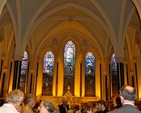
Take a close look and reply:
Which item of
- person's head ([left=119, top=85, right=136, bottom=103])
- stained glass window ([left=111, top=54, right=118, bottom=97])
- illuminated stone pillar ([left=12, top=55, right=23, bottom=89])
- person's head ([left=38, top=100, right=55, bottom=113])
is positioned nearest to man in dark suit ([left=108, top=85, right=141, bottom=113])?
person's head ([left=119, top=85, right=136, bottom=103])

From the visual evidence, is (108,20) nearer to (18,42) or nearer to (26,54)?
(18,42)

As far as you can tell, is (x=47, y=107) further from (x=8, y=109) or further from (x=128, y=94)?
(x=128, y=94)

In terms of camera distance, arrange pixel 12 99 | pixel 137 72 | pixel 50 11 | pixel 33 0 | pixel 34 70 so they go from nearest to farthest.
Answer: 1. pixel 12 99
2. pixel 33 0
3. pixel 50 11
4. pixel 137 72
5. pixel 34 70

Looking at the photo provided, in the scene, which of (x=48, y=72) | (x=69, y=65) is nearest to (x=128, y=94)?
(x=69, y=65)

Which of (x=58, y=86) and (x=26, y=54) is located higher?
(x=26, y=54)

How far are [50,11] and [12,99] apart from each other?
11.6m

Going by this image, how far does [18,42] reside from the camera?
1276cm

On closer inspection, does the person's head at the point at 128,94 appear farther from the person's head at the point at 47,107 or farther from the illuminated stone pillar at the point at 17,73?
the illuminated stone pillar at the point at 17,73

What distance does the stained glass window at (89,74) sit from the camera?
1816 cm

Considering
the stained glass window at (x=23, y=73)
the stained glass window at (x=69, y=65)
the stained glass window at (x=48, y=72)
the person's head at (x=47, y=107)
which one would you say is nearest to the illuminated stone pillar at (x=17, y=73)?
the stained glass window at (x=23, y=73)

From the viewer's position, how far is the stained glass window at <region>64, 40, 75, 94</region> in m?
18.3

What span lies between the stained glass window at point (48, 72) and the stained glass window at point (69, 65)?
52.3 inches

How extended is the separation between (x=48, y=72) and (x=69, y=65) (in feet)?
6.87

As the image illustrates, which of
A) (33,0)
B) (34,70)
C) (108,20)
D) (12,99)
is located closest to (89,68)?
(34,70)
